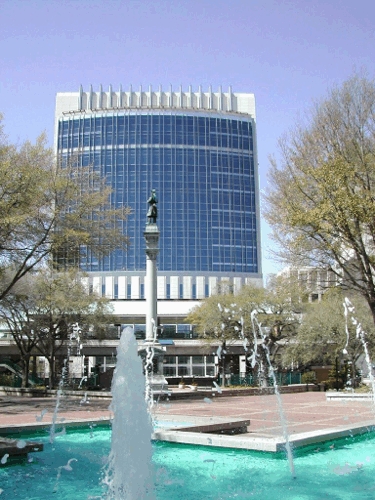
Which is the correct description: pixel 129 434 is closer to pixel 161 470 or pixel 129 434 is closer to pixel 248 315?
pixel 161 470

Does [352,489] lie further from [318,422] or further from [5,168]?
[5,168]

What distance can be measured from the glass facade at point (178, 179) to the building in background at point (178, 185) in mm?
164

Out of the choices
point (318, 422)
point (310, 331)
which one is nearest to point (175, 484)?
point (318, 422)

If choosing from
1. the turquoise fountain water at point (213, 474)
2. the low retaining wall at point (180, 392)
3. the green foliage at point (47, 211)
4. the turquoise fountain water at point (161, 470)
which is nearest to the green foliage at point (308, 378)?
the low retaining wall at point (180, 392)

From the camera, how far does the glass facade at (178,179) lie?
91062 millimetres

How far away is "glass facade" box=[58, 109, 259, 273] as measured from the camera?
91.1 m

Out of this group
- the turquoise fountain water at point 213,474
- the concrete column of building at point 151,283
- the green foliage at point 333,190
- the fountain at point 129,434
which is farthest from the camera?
the concrete column of building at point 151,283

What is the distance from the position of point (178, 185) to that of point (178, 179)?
107 centimetres

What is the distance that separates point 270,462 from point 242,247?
8380 centimetres

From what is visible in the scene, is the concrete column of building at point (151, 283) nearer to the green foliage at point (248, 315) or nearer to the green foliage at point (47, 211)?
the green foliage at point (47, 211)

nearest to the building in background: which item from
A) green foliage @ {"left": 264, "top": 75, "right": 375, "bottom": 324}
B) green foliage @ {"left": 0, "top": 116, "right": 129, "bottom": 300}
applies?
green foliage @ {"left": 0, "top": 116, "right": 129, "bottom": 300}

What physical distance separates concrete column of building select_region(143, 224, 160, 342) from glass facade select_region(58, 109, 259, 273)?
5970 centimetres

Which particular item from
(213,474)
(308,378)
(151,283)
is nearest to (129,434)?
(213,474)

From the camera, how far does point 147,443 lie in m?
7.53
